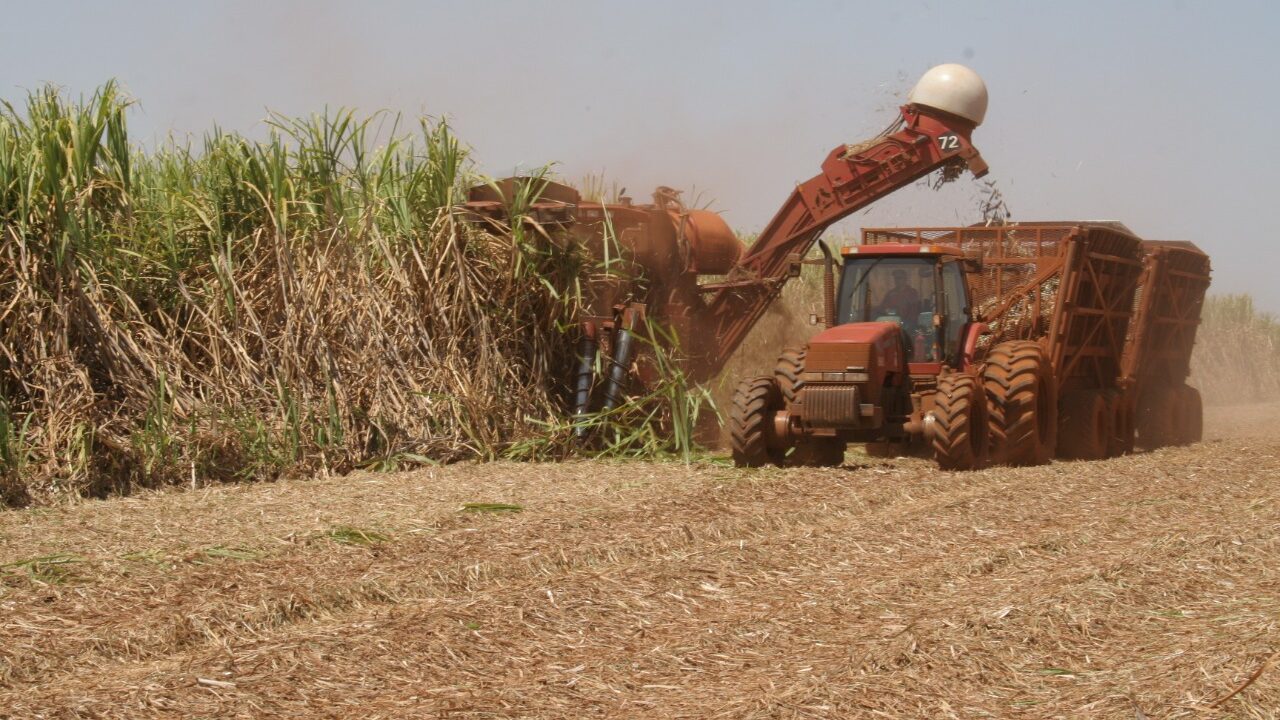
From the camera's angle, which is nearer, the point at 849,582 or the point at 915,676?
the point at 915,676

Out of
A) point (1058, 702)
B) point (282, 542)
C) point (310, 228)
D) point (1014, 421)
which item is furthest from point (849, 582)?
point (310, 228)

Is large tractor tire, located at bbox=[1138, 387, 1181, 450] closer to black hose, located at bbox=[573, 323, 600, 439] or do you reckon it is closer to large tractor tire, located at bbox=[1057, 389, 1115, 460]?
large tractor tire, located at bbox=[1057, 389, 1115, 460]

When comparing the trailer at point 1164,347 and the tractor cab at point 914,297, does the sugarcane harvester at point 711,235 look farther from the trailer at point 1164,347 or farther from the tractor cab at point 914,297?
the trailer at point 1164,347

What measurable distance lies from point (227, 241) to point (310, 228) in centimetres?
63

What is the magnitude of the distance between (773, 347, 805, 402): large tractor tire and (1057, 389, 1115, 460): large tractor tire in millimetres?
3053

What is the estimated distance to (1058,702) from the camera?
4367 millimetres

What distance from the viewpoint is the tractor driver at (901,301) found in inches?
453

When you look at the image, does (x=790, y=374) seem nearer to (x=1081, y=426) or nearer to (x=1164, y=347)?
(x=1081, y=426)

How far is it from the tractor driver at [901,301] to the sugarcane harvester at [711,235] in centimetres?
49

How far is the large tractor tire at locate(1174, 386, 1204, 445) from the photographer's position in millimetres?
15516

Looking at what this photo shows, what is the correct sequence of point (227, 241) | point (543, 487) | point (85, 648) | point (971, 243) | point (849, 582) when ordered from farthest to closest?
point (971, 243)
point (227, 241)
point (543, 487)
point (849, 582)
point (85, 648)

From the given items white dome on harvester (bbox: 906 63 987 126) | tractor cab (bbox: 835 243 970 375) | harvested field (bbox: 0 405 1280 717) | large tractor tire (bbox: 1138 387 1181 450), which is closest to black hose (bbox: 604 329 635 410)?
tractor cab (bbox: 835 243 970 375)

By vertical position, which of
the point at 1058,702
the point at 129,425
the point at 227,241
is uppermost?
the point at 227,241

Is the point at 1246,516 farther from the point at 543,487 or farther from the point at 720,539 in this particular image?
the point at 543,487
